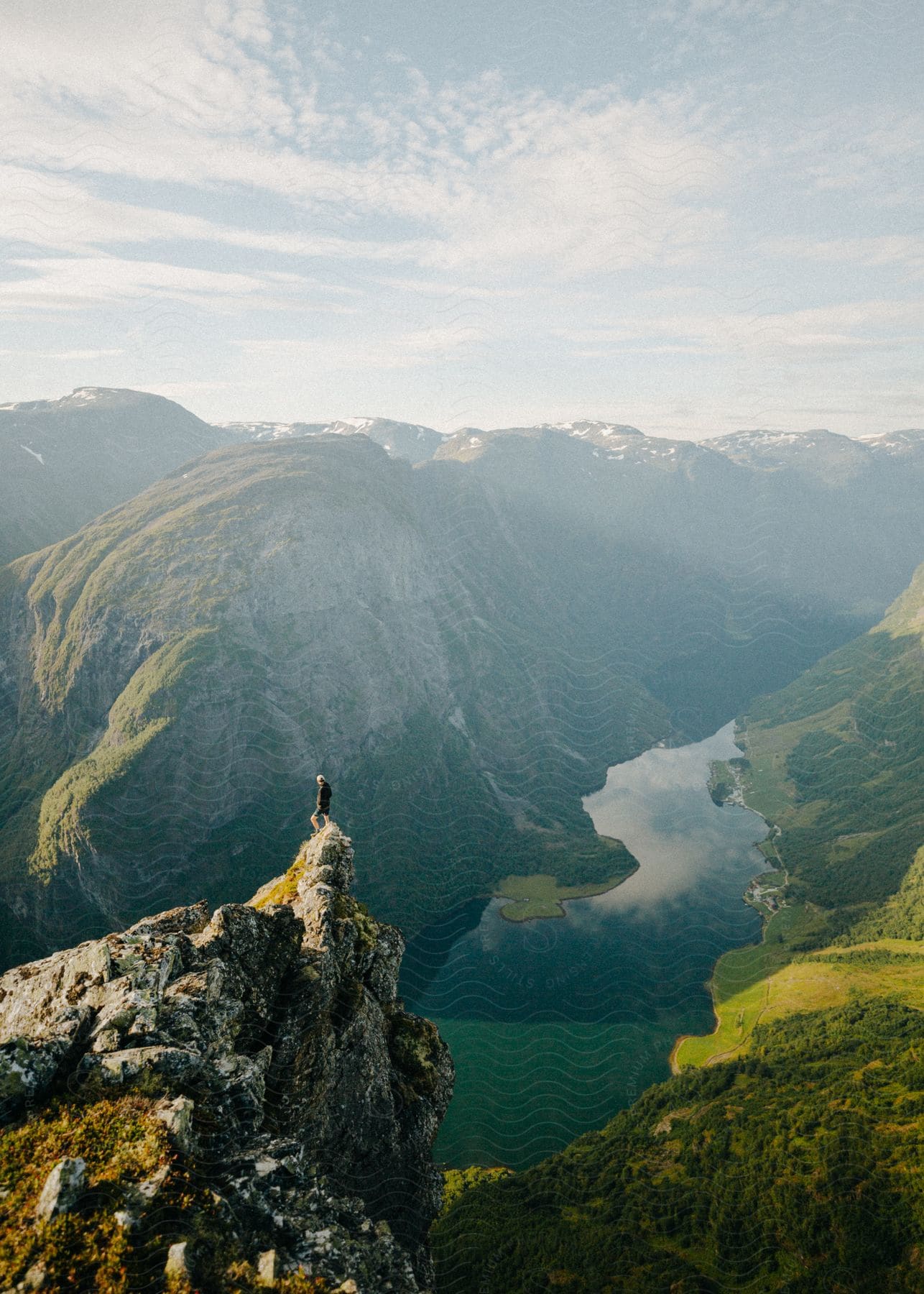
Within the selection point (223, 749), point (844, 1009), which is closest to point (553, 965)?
point (844, 1009)

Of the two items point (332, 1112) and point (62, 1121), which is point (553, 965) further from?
point (62, 1121)

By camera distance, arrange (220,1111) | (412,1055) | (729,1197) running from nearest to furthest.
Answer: (220,1111)
(412,1055)
(729,1197)

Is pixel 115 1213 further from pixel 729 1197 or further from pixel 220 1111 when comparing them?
pixel 729 1197

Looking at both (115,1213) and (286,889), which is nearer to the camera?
(115,1213)

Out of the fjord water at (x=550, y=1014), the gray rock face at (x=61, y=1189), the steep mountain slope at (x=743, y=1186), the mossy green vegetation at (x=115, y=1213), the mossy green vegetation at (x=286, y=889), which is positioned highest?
the gray rock face at (x=61, y=1189)

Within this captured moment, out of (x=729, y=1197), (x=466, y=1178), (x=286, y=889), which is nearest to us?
(x=286, y=889)

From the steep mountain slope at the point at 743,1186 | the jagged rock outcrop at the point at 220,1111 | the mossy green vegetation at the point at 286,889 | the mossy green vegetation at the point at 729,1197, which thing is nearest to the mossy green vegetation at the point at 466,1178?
the steep mountain slope at the point at 743,1186

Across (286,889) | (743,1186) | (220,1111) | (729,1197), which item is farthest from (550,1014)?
(220,1111)

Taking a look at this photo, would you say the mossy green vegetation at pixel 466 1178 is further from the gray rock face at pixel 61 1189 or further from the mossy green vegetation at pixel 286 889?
the gray rock face at pixel 61 1189
